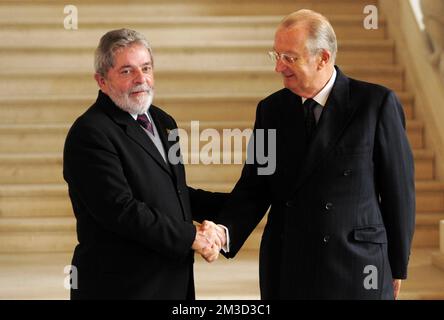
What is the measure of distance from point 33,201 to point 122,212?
3.43 metres

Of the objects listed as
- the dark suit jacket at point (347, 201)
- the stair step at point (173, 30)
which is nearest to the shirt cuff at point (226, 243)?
the dark suit jacket at point (347, 201)

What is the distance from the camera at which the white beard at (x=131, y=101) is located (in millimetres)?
2721

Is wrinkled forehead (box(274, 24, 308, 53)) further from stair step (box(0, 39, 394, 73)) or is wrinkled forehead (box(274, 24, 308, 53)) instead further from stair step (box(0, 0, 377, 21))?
stair step (box(0, 0, 377, 21))

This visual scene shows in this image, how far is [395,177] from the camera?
8.64ft

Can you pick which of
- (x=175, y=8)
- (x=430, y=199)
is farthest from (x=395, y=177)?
(x=175, y=8)

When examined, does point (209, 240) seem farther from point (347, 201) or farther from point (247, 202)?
point (347, 201)

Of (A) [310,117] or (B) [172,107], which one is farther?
(B) [172,107]

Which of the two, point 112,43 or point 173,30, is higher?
point 173,30

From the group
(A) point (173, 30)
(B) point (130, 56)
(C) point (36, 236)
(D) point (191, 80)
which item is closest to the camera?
(B) point (130, 56)

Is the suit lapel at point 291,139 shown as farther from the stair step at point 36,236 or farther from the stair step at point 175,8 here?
the stair step at point 175,8

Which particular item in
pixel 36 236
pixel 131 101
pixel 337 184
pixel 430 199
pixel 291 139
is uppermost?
pixel 131 101

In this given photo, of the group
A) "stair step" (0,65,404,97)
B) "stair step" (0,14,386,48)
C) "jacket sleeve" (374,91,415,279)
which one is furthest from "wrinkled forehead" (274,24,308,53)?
"stair step" (0,14,386,48)

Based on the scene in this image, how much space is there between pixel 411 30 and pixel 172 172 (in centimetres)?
433

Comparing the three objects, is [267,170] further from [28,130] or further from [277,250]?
[28,130]
